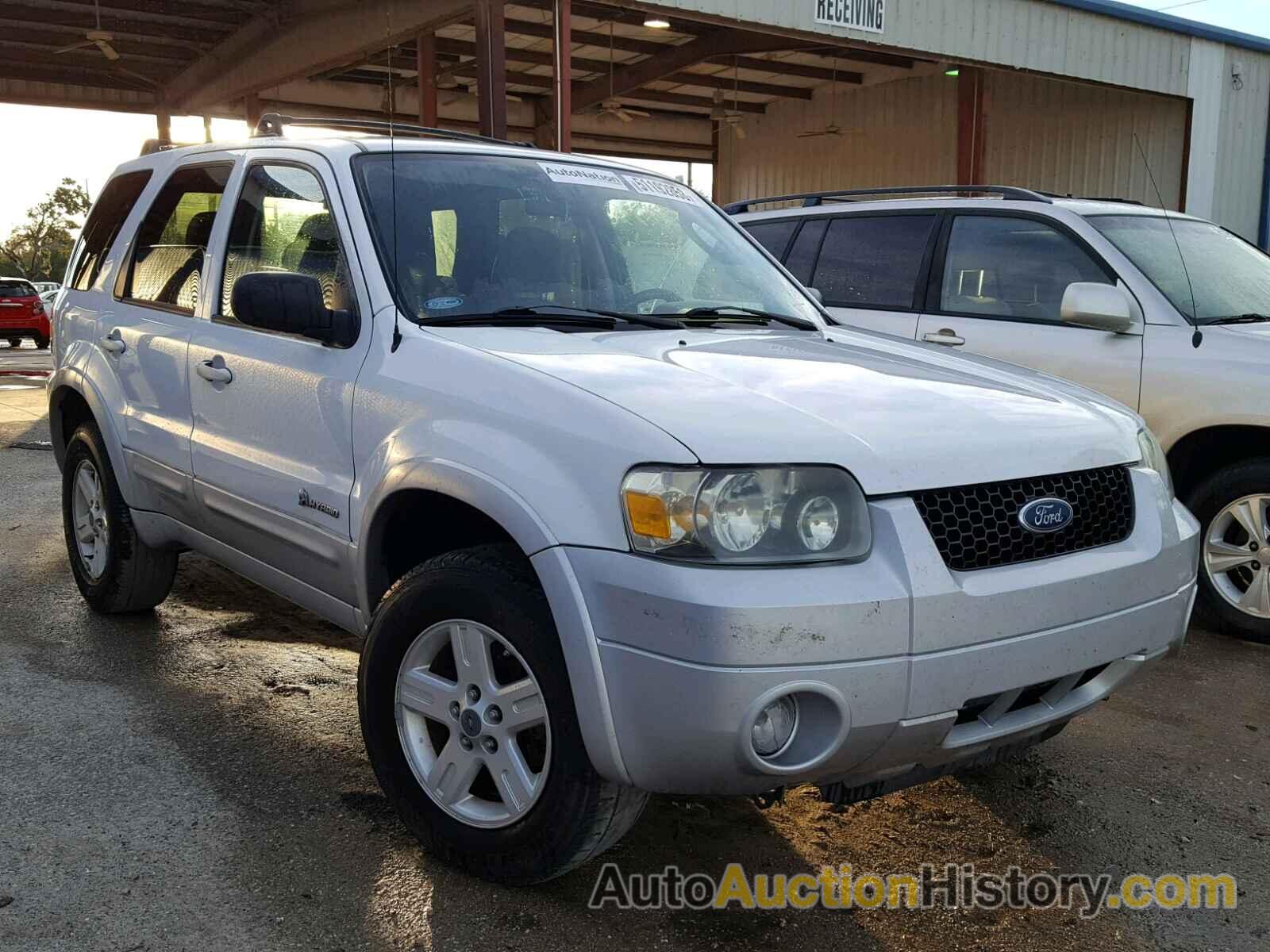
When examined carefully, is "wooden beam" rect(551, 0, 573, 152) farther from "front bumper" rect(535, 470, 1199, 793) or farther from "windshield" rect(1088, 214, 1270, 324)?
"front bumper" rect(535, 470, 1199, 793)

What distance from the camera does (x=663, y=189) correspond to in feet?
13.5

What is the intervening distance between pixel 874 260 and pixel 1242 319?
177cm

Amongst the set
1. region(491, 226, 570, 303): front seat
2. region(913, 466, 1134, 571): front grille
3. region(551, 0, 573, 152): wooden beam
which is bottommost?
region(913, 466, 1134, 571): front grille

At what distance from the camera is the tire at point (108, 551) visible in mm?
4516

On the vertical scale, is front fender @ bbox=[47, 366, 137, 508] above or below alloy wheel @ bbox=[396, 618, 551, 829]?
above

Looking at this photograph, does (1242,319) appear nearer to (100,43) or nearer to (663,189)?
(663,189)

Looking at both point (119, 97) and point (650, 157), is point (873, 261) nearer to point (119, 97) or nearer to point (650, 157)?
point (119, 97)

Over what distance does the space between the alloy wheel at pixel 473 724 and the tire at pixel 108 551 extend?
2.12m

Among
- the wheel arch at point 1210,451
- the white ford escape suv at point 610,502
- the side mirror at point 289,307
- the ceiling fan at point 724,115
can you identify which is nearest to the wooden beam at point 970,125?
the ceiling fan at point 724,115

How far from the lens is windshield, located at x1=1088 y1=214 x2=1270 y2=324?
5109mm

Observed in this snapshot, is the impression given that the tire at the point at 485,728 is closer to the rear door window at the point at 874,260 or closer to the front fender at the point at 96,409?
the front fender at the point at 96,409

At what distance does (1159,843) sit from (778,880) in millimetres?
1029

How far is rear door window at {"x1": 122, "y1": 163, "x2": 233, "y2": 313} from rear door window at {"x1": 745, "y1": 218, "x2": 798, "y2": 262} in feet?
10.3

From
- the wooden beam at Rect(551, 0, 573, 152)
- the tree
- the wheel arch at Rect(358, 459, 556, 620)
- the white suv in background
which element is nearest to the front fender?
the wheel arch at Rect(358, 459, 556, 620)
